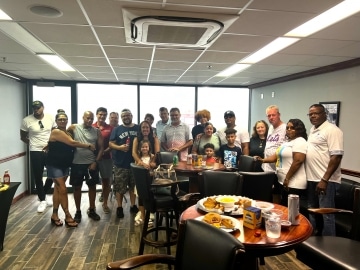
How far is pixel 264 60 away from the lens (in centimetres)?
378

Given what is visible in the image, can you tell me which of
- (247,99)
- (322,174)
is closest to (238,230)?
(322,174)

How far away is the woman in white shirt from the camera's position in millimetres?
2775

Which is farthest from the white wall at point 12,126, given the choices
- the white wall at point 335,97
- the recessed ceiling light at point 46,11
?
the white wall at point 335,97

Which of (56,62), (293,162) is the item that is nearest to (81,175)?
(56,62)

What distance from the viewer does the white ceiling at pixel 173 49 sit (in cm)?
195

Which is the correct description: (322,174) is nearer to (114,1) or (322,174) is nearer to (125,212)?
(114,1)

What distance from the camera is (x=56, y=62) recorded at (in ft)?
13.2

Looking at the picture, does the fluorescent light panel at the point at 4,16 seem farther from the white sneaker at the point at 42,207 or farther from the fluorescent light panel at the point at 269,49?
the white sneaker at the point at 42,207

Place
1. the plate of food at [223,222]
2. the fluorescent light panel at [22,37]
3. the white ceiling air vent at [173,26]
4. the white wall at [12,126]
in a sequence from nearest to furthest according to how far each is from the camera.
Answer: the plate of food at [223,222] < the white ceiling air vent at [173,26] < the fluorescent light panel at [22,37] < the white wall at [12,126]

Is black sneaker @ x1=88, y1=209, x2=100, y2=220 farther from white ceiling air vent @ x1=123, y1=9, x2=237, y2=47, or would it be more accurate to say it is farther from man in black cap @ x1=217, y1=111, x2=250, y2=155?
white ceiling air vent @ x1=123, y1=9, x2=237, y2=47

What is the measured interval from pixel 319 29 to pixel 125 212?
140 inches

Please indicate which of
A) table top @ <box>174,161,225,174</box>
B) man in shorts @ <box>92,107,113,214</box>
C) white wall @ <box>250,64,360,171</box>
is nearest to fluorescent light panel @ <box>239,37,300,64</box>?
white wall @ <box>250,64,360,171</box>

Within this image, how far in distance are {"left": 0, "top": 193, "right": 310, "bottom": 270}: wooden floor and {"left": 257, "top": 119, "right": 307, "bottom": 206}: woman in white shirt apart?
2.51 ft

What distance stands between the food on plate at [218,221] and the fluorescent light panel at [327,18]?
68.4 inches
